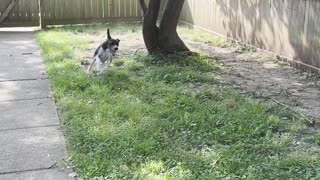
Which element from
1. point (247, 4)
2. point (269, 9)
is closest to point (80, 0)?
point (247, 4)

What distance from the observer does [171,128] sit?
4.48 meters

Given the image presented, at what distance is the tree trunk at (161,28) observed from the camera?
7996 millimetres

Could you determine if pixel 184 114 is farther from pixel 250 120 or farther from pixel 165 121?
pixel 250 120

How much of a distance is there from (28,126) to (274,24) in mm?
5354

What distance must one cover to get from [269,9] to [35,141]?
18.9 feet

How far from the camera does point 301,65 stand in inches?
293

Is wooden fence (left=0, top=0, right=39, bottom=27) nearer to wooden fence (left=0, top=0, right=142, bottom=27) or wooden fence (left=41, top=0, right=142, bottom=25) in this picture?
wooden fence (left=0, top=0, right=142, bottom=27)

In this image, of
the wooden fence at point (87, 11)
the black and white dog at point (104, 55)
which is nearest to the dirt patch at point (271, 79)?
the black and white dog at point (104, 55)

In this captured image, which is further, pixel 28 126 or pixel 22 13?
pixel 22 13

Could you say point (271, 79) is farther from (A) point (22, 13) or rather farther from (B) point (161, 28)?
(A) point (22, 13)

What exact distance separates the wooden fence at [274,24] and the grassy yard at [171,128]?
5.19ft

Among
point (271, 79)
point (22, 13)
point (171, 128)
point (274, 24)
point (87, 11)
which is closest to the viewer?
point (171, 128)

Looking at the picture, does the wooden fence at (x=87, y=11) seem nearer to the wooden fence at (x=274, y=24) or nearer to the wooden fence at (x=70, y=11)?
the wooden fence at (x=70, y=11)

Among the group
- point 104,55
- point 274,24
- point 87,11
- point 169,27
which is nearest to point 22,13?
point 87,11
